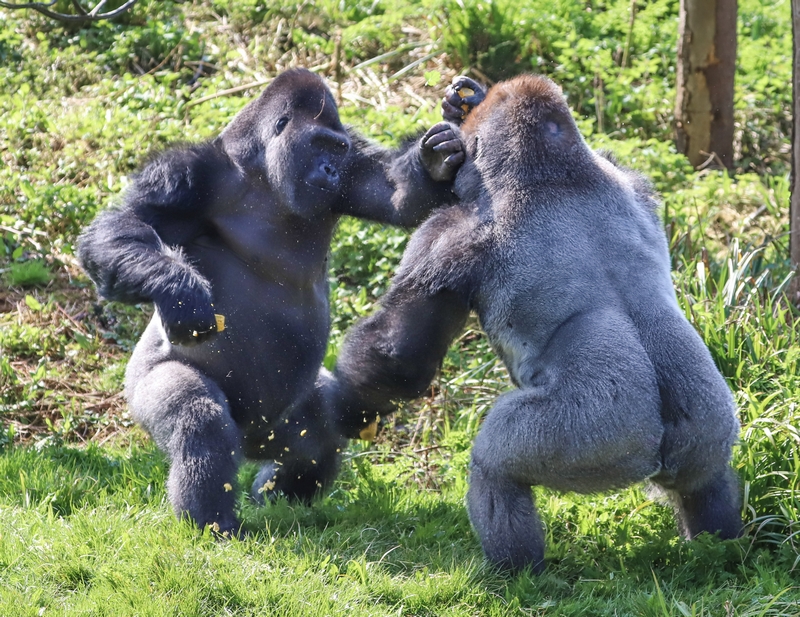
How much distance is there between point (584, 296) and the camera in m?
3.31

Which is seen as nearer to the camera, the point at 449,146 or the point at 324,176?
the point at 449,146

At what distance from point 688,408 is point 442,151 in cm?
131

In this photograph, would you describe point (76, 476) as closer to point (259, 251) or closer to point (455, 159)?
point (259, 251)

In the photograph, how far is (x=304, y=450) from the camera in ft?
13.7

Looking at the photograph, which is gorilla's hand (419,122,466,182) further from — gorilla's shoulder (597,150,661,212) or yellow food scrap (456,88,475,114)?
gorilla's shoulder (597,150,661,212)

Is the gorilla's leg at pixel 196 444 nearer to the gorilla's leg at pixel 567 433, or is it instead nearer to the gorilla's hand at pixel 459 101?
the gorilla's leg at pixel 567 433

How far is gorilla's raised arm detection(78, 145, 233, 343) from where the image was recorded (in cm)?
351

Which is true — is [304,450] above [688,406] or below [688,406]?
below

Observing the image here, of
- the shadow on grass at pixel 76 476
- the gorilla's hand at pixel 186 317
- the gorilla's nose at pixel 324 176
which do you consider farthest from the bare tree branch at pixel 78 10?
the shadow on grass at pixel 76 476

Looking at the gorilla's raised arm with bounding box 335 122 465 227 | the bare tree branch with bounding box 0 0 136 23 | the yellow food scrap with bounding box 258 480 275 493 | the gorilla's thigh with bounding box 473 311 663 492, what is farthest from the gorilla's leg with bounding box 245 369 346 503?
the bare tree branch with bounding box 0 0 136 23

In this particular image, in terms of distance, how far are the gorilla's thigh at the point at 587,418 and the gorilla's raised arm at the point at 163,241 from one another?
47.2 inches

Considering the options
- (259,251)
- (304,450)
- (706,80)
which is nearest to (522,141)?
(259,251)

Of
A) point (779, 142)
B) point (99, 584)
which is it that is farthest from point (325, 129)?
point (779, 142)

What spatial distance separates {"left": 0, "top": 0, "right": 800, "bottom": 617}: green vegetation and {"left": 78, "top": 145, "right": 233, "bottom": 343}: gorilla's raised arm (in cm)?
82
